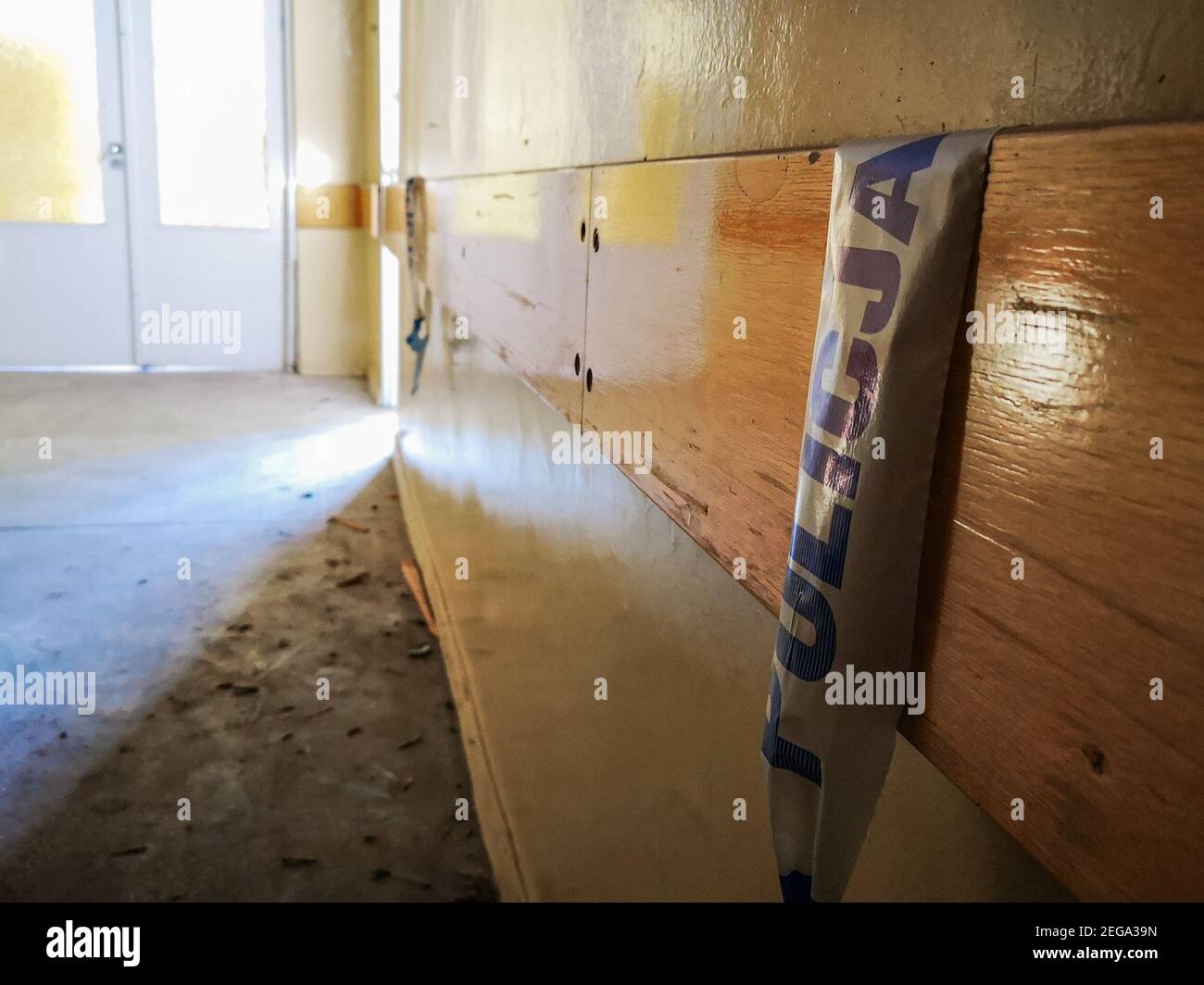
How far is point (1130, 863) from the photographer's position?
37 centimetres

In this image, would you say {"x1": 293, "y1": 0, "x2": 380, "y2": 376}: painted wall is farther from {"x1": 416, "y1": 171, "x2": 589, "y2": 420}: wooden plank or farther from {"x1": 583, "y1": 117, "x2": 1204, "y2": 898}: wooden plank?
{"x1": 583, "y1": 117, "x2": 1204, "y2": 898}: wooden plank

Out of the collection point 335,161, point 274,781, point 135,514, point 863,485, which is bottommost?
point 274,781

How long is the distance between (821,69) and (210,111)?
245 inches

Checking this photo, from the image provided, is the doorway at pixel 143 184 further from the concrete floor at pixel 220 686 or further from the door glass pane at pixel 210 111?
the concrete floor at pixel 220 686

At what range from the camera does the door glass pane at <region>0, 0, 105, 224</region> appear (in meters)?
5.66

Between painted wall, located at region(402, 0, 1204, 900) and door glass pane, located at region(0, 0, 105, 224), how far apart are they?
4.48 metres

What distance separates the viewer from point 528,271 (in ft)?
4.66

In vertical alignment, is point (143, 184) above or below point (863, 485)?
above

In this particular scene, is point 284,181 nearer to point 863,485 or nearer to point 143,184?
point 143,184

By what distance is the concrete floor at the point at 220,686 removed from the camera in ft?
6.35

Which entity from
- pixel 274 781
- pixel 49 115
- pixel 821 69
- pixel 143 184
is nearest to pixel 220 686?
pixel 274 781

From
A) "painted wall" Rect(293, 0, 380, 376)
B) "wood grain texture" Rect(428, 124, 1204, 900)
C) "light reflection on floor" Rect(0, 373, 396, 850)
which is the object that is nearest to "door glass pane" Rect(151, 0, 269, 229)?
"painted wall" Rect(293, 0, 380, 376)
